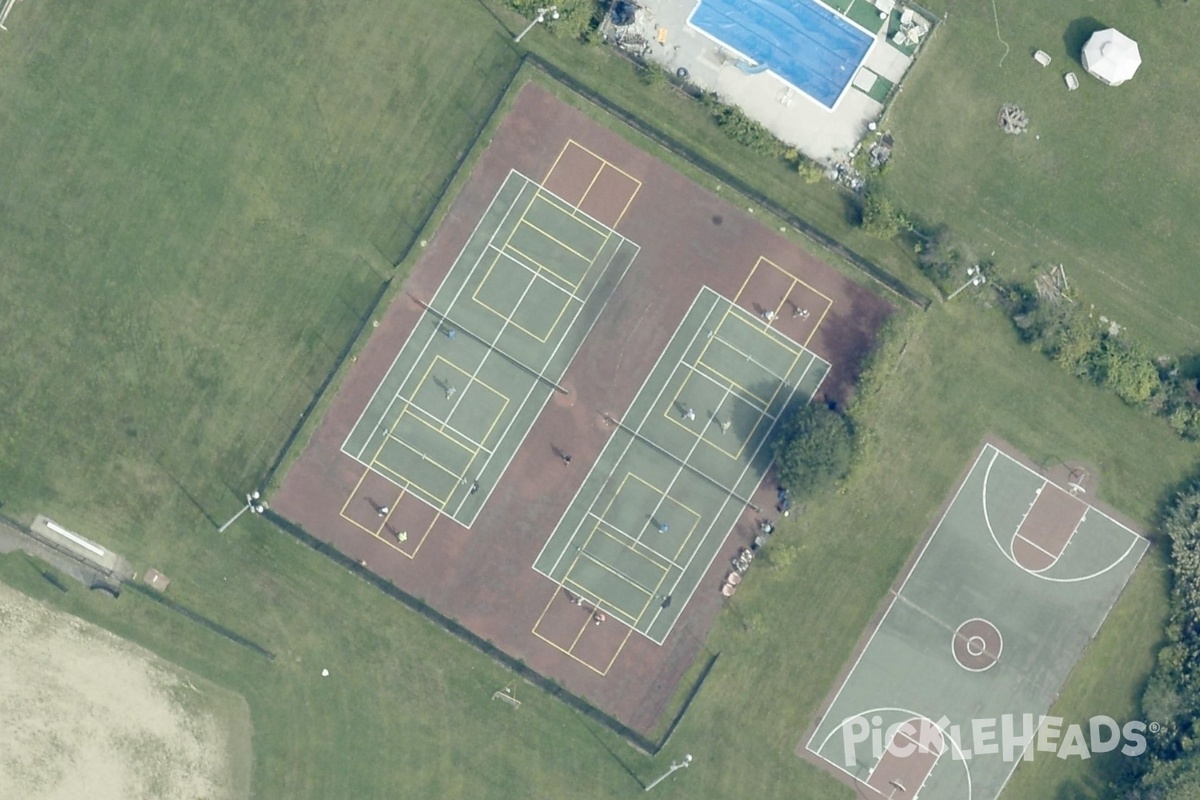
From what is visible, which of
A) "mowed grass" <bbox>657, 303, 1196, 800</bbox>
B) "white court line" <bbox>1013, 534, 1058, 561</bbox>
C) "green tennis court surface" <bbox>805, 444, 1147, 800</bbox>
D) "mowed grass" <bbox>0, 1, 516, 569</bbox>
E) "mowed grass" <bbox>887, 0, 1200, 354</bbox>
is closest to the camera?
"mowed grass" <bbox>0, 1, 516, 569</bbox>

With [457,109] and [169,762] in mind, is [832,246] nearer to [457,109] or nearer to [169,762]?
[457,109]

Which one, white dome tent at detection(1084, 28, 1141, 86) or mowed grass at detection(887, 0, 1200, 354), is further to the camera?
mowed grass at detection(887, 0, 1200, 354)

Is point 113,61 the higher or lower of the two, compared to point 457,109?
lower

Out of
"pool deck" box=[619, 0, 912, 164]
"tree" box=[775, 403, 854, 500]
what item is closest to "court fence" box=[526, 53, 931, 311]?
"pool deck" box=[619, 0, 912, 164]

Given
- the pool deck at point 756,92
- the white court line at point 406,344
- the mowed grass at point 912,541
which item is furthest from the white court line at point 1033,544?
the white court line at point 406,344

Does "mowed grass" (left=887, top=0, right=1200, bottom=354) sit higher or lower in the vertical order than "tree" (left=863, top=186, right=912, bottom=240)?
higher

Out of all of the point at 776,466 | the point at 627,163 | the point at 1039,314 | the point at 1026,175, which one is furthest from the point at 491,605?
the point at 1026,175

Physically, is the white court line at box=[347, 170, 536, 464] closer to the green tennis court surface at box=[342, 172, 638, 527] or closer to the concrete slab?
the green tennis court surface at box=[342, 172, 638, 527]
